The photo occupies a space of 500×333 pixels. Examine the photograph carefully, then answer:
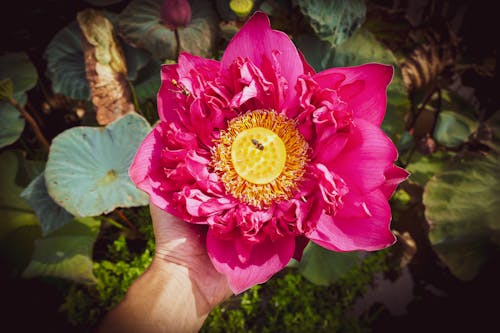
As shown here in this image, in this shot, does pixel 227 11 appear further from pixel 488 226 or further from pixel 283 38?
pixel 488 226

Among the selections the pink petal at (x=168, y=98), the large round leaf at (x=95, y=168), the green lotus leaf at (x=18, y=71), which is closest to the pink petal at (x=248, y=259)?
the pink petal at (x=168, y=98)

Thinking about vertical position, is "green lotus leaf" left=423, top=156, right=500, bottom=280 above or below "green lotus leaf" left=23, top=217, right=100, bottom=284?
above

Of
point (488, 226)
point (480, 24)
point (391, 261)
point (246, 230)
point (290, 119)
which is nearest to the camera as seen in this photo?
point (246, 230)

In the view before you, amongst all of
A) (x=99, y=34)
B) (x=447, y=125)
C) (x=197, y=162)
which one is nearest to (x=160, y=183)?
(x=197, y=162)

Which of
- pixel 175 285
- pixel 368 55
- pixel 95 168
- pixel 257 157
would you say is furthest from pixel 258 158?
pixel 368 55

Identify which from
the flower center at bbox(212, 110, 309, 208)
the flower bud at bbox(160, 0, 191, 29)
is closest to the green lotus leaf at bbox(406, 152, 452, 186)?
the flower center at bbox(212, 110, 309, 208)

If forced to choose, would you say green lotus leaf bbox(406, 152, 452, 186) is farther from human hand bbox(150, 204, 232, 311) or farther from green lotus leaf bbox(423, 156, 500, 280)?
human hand bbox(150, 204, 232, 311)
